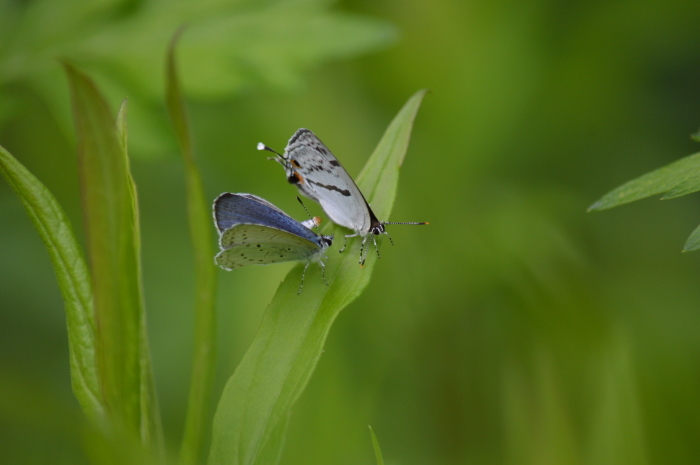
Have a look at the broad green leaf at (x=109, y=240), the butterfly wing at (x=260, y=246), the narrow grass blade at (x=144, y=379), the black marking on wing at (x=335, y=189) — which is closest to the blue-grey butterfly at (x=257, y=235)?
the butterfly wing at (x=260, y=246)

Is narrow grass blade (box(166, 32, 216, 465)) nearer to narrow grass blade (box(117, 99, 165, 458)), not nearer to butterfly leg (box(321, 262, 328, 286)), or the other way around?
narrow grass blade (box(117, 99, 165, 458))

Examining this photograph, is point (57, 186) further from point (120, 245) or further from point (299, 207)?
point (120, 245)

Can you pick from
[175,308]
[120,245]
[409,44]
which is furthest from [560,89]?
[120,245]

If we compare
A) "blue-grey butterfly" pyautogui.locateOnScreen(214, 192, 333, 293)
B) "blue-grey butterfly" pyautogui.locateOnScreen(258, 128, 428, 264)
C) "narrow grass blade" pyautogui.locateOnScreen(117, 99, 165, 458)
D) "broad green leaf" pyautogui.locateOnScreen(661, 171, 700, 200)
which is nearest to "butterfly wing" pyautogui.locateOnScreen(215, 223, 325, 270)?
"blue-grey butterfly" pyautogui.locateOnScreen(214, 192, 333, 293)

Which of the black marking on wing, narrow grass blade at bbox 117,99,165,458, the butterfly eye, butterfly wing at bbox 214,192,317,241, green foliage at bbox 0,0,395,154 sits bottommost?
narrow grass blade at bbox 117,99,165,458

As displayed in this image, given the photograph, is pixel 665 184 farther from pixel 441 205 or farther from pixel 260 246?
pixel 441 205

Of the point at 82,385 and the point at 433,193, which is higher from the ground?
the point at 433,193
